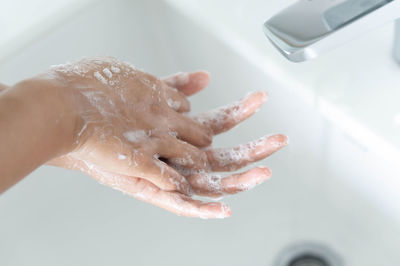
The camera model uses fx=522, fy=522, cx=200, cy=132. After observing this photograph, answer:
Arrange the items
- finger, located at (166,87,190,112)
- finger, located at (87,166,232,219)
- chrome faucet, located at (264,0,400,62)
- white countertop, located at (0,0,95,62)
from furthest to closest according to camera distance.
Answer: white countertop, located at (0,0,95,62) < finger, located at (166,87,190,112) < finger, located at (87,166,232,219) < chrome faucet, located at (264,0,400,62)

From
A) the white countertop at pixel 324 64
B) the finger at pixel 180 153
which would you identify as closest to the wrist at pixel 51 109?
the finger at pixel 180 153

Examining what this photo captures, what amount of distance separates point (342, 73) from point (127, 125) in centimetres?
25

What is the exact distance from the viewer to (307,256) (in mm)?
702

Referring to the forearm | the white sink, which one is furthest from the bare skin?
the white sink

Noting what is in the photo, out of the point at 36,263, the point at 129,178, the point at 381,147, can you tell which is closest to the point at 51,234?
the point at 36,263

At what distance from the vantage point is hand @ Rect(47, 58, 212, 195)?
503mm

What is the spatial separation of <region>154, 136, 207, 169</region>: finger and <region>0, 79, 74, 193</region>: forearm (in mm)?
108

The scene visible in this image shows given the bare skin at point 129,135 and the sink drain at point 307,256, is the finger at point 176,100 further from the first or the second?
the sink drain at point 307,256

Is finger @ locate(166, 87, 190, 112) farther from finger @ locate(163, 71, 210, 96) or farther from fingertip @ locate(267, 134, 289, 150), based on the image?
fingertip @ locate(267, 134, 289, 150)

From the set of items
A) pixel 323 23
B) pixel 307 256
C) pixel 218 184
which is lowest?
pixel 307 256

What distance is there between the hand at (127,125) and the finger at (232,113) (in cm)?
2

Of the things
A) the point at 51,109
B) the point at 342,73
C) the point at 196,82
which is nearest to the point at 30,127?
the point at 51,109

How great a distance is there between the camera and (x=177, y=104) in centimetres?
62

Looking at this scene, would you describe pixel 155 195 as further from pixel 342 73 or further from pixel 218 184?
pixel 342 73
